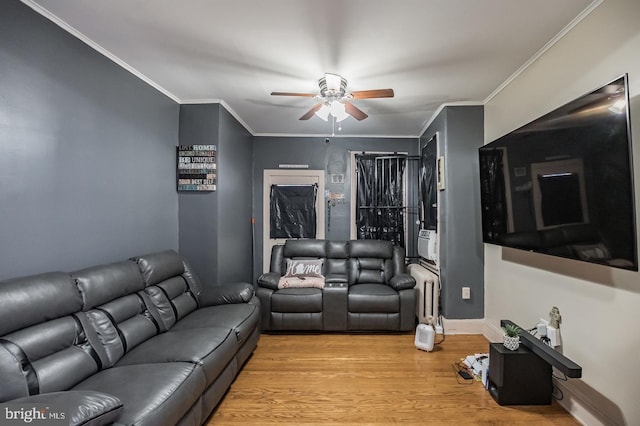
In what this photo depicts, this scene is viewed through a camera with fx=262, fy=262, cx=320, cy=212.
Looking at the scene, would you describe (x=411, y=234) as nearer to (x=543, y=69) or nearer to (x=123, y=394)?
(x=543, y=69)

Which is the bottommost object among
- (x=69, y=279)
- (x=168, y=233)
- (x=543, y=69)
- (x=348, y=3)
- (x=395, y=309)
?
(x=395, y=309)

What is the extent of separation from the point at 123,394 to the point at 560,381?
2.93m

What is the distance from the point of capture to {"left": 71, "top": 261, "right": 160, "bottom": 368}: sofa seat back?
1.68m

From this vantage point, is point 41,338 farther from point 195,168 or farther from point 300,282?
point 300,282

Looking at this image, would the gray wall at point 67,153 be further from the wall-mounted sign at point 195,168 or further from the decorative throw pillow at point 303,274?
the decorative throw pillow at point 303,274

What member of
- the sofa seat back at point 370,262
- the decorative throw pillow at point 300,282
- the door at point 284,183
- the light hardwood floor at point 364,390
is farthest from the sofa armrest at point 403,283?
the door at point 284,183

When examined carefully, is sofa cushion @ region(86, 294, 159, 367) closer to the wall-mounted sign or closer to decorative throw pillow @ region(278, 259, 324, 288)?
the wall-mounted sign

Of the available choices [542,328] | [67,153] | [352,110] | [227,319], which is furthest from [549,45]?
Result: [67,153]

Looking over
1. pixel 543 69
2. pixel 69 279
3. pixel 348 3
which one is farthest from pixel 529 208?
pixel 69 279

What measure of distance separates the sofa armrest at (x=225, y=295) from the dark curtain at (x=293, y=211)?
1.74m

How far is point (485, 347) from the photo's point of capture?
113 inches

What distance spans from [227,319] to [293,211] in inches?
94.4

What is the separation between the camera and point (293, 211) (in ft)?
14.5

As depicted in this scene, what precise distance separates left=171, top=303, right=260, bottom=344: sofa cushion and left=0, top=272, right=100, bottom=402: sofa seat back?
71 centimetres
